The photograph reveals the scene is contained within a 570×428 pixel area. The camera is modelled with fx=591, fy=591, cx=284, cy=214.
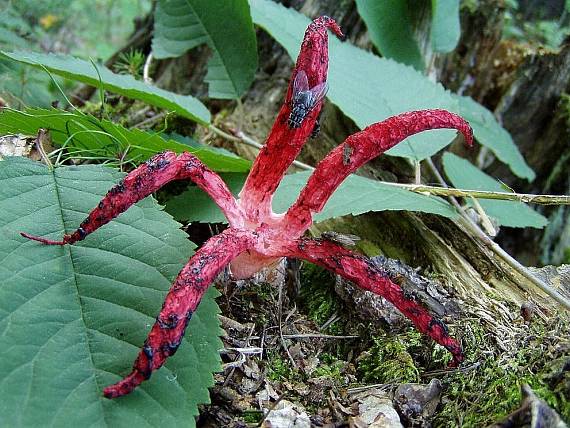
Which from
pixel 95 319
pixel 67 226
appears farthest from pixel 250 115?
pixel 95 319

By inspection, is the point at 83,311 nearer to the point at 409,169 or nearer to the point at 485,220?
the point at 485,220

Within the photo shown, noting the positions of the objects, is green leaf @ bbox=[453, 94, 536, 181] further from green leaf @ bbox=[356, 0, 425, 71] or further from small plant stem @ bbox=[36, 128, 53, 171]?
small plant stem @ bbox=[36, 128, 53, 171]

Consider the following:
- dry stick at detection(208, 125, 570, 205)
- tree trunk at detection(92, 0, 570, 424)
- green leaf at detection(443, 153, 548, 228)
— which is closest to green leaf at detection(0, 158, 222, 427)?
tree trunk at detection(92, 0, 570, 424)

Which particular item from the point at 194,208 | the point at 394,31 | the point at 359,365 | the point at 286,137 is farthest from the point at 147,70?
the point at 359,365

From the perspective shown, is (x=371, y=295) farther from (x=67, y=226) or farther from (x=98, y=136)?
(x=98, y=136)

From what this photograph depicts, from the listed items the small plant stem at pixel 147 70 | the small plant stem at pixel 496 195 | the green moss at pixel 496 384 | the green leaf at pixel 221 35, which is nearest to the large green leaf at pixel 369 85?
the green leaf at pixel 221 35
